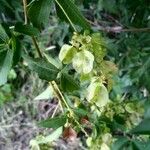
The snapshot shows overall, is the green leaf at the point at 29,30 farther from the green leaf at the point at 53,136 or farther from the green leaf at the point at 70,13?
the green leaf at the point at 53,136

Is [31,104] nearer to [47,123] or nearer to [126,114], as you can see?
[126,114]

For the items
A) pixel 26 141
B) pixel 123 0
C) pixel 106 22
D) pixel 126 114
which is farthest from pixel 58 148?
pixel 126 114

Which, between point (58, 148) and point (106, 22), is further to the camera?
point (58, 148)

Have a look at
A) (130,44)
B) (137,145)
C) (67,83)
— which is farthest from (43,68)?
(130,44)

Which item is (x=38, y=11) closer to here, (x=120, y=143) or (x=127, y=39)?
(x=120, y=143)

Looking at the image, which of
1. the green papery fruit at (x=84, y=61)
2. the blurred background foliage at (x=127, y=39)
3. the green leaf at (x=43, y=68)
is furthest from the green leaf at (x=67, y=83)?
the blurred background foliage at (x=127, y=39)

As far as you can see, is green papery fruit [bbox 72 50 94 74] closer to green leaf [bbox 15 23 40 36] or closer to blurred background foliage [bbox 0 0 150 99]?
green leaf [bbox 15 23 40 36]
